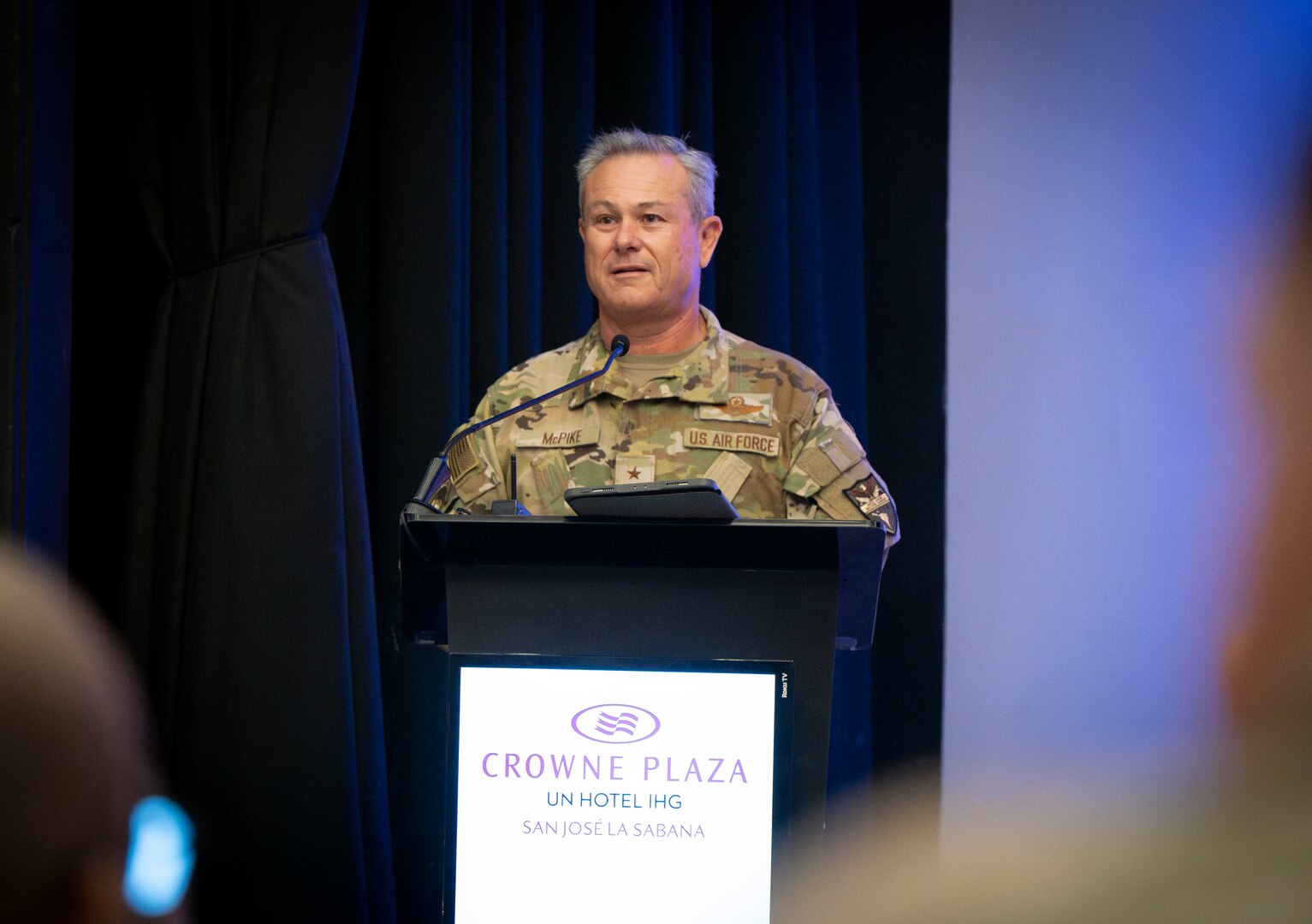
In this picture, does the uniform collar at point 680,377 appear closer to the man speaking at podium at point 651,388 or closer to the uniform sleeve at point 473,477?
the man speaking at podium at point 651,388

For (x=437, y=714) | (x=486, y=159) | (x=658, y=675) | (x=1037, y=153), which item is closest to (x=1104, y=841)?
(x=658, y=675)

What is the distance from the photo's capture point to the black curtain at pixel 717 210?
2.80m

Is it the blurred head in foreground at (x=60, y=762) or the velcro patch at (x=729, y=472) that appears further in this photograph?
the velcro patch at (x=729, y=472)

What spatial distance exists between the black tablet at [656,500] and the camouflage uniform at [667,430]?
0.95 m

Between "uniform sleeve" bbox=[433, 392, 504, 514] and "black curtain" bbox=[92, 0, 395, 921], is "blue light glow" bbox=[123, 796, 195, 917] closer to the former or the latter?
"uniform sleeve" bbox=[433, 392, 504, 514]

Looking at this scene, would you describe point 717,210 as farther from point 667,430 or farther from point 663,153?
point 667,430

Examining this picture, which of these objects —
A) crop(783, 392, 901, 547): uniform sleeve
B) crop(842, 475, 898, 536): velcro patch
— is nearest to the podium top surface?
crop(842, 475, 898, 536): velcro patch

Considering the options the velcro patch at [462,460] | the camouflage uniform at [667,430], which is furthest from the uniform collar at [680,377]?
the velcro patch at [462,460]

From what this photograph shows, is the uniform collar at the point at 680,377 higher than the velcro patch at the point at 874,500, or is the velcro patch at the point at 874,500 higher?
the uniform collar at the point at 680,377

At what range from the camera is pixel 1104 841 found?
1.24 feet

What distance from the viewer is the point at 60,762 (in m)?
0.34

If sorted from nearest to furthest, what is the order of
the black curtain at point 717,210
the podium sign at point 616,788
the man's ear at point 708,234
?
1. the podium sign at point 616,788
2. the man's ear at point 708,234
3. the black curtain at point 717,210

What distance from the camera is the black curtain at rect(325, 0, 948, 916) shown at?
2801 millimetres

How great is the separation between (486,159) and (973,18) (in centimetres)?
127
